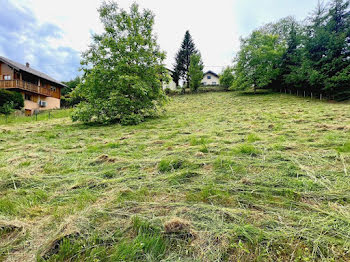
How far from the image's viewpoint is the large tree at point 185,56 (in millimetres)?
30781

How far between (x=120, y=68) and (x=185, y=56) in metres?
26.1

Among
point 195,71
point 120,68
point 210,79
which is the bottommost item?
point 120,68

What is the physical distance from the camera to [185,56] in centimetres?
3084

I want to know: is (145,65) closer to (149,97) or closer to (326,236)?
(149,97)

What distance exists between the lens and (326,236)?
45.2 inches

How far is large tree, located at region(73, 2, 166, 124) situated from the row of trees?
1450 centimetres

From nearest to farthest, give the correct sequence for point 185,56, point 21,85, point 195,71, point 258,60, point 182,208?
1. point 182,208
2. point 21,85
3. point 258,60
4. point 195,71
5. point 185,56

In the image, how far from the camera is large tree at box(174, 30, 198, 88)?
3078 cm

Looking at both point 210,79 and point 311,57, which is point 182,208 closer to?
point 311,57

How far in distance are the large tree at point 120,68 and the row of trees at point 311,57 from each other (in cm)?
1450

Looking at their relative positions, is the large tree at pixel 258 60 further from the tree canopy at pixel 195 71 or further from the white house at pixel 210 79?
the white house at pixel 210 79

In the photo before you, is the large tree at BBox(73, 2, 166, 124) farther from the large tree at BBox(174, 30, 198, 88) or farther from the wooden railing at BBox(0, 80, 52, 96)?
the large tree at BBox(174, 30, 198, 88)

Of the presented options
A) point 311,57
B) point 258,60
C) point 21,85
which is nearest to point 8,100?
point 21,85

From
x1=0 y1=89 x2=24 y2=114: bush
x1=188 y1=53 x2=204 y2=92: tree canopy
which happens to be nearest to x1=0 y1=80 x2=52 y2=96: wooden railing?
x1=0 y1=89 x2=24 y2=114: bush
